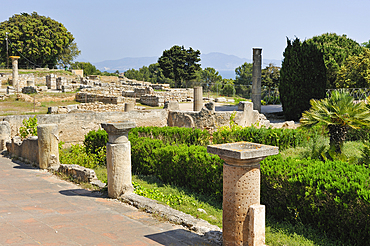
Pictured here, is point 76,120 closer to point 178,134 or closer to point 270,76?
point 178,134

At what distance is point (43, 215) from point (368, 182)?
5.00m

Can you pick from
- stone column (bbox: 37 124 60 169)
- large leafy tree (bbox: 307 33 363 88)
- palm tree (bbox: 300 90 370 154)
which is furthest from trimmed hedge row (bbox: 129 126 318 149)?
large leafy tree (bbox: 307 33 363 88)

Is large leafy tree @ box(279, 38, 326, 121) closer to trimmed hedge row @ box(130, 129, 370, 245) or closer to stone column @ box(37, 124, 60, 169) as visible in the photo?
trimmed hedge row @ box(130, 129, 370, 245)

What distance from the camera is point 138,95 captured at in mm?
31406

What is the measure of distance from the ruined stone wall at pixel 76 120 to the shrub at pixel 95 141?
209 cm

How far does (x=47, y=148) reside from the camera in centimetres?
848

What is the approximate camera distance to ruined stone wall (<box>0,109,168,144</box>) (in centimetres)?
1176

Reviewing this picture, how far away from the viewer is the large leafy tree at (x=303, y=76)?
19.8 meters

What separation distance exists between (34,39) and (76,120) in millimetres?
39079

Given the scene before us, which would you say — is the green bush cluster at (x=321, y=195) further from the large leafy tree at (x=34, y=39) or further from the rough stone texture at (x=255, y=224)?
the large leafy tree at (x=34, y=39)

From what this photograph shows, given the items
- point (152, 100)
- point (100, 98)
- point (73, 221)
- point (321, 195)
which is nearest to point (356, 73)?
point (152, 100)

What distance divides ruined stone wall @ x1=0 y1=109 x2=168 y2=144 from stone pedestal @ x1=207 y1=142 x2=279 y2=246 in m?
9.83

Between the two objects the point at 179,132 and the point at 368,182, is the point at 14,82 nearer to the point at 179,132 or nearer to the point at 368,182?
the point at 179,132

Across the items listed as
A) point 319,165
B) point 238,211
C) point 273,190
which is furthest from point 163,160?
point 238,211
